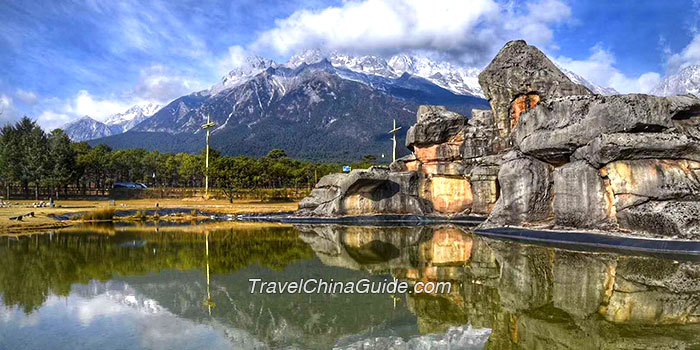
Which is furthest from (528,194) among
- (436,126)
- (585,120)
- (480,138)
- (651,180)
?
(436,126)

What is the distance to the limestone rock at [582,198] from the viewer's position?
18.4 meters

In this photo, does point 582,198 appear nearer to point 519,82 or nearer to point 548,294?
point 519,82

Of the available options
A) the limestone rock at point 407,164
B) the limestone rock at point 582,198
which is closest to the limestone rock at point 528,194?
the limestone rock at point 582,198

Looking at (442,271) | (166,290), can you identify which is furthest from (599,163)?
(166,290)

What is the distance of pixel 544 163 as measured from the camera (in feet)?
72.0

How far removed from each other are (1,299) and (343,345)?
6.84m

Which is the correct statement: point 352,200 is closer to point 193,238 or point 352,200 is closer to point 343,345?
point 193,238

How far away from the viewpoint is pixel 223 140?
626ft

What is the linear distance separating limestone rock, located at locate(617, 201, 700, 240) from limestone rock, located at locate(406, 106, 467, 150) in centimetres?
1412

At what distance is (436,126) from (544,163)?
933cm

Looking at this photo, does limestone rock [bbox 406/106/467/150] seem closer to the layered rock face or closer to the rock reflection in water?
the layered rock face

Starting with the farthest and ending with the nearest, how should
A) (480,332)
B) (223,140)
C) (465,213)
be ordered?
(223,140), (465,213), (480,332)

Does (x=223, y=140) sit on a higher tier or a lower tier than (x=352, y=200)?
higher

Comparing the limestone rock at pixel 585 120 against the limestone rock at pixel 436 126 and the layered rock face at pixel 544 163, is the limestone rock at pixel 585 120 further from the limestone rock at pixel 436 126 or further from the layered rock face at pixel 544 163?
the limestone rock at pixel 436 126
